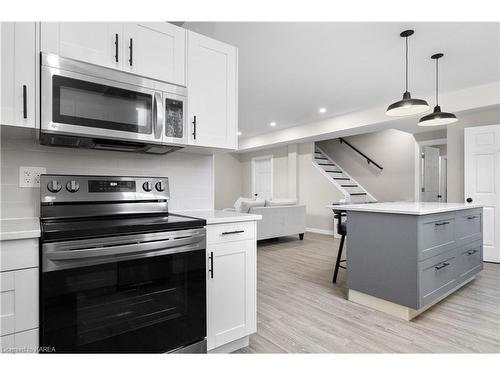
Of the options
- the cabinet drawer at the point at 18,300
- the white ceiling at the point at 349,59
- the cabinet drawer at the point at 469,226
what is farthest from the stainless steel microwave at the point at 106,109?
the cabinet drawer at the point at 469,226

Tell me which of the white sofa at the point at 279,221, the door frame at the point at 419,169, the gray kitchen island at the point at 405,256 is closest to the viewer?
the gray kitchen island at the point at 405,256

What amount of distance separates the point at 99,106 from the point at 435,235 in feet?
9.09

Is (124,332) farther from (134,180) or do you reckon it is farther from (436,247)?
(436,247)

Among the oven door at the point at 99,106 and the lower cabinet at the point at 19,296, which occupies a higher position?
the oven door at the point at 99,106

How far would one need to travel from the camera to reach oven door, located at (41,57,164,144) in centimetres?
142

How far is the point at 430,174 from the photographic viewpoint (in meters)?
6.46

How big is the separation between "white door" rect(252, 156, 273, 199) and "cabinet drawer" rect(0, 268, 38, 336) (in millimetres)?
7366

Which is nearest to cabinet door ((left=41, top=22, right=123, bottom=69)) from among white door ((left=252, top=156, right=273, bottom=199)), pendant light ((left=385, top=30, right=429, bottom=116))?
pendant light ((left=385, top=30, right=429, bottom=116))

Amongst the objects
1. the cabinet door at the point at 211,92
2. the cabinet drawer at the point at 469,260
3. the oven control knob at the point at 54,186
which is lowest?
the cabinet drawer at the point at 469,260

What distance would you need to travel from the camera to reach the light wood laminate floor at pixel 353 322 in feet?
6.25

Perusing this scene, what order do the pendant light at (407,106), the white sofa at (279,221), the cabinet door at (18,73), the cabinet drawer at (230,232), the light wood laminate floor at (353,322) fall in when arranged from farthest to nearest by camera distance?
the white sofa at (279,221), the pendant light at (407,106), the light wood laminate floor at (353,322), the cabinet drawer at (230,232), the cabinet door at (18,73)

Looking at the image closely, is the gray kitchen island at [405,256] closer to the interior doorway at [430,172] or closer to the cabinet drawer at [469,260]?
the cabinet drawer at [469,260]
